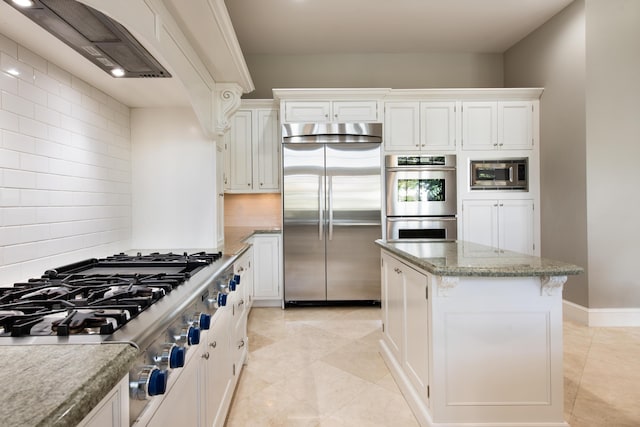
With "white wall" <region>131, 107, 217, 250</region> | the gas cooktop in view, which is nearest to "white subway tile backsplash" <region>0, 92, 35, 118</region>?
the gas cooktop

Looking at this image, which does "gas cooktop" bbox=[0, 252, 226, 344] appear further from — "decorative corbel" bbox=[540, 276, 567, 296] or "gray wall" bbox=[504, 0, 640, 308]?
"gray wall" bbox=[504, 0, 640, 308]

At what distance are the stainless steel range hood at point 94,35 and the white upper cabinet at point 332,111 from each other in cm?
223

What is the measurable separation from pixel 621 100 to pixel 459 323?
3.16 m

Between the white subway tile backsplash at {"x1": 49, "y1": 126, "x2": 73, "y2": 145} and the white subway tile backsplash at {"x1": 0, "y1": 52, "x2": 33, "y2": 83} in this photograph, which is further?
the white subway tile backsplash at {"x1": 49, "y1": 126, "x2": 73, "y2": 145}

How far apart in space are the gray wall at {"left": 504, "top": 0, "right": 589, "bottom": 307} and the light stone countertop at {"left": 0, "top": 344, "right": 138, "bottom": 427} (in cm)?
392

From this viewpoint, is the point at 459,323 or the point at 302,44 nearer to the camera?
the point at 459,323

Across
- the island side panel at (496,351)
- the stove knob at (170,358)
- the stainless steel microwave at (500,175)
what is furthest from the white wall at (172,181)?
the stainless steel microwave at (500,175)

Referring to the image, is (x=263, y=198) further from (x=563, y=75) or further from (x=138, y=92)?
(x=563, y=75)

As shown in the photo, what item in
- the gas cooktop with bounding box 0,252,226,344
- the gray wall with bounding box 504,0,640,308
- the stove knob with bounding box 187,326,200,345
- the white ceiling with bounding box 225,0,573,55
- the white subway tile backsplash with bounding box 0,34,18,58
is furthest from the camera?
the white ceiling with bounding box 225,0,573,55

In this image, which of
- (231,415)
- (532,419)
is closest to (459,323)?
(532,419)

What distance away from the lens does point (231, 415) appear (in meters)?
1.86

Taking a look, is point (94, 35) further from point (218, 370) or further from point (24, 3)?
point (218, 370)

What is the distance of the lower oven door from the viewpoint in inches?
149

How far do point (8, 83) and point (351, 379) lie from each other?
2.34 metres
